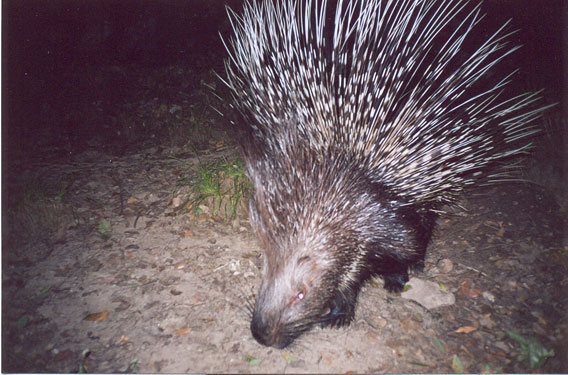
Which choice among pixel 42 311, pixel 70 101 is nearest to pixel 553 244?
pixel 42 311

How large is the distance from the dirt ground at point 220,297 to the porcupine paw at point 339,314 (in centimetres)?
5

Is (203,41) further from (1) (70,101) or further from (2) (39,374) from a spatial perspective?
(2) (39,374)

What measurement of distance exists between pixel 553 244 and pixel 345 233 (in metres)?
1.50

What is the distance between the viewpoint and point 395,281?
2.43 meters

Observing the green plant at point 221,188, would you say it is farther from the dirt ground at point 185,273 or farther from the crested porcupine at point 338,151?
the crested porcupine at point 338,151

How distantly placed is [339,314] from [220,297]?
73 cm

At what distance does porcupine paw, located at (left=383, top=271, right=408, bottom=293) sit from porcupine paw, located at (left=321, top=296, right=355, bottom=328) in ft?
1.09

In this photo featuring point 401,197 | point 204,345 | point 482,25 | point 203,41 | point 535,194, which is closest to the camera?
point 204,345

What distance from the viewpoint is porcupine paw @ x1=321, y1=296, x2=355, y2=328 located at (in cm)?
214

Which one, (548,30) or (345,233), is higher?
(548,30)

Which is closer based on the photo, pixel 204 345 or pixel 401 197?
pixel 204 345

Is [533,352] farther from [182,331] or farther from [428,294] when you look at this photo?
[182,331]

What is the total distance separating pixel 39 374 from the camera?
1.79 m

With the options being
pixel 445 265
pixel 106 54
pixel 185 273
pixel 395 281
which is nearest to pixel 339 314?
pixel 395 281
